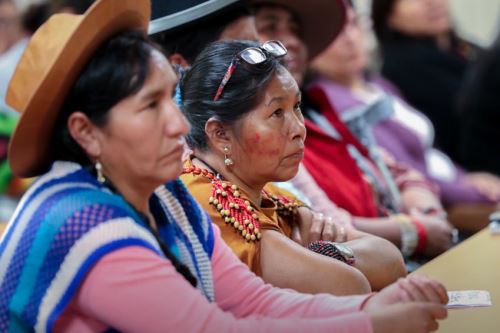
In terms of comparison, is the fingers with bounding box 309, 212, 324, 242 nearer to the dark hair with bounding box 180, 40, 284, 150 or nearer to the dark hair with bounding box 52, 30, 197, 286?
the dark hair with bounding box 180, 40, 284, 150

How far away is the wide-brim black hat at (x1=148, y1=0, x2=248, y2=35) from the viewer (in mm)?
2514

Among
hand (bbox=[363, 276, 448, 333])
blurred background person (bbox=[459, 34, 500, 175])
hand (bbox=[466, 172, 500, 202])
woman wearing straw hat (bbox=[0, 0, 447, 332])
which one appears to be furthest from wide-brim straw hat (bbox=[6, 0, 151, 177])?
blurred background person (bbox=[459, 34, 500, 175])

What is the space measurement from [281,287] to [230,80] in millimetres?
437

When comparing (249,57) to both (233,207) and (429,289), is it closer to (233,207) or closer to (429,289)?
(233,207)

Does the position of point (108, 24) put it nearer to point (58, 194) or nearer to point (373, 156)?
point (58, 194)

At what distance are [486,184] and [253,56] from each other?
271 cm

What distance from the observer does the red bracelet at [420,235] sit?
2.92 meters

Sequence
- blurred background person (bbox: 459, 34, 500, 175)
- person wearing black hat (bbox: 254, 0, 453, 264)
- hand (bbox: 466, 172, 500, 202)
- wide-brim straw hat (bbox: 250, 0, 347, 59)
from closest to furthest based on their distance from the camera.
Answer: person wearing black hat (bbox: 254, 0, 453, 264), wide-brim straw hat (bbox: 250, 0, 347, 59), hand (bbox: 466, 172, 500, 202), blurred background person (bbox: 459, 34, 500, 175)

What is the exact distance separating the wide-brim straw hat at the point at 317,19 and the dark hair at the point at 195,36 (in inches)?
17.4

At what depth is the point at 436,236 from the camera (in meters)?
2.96

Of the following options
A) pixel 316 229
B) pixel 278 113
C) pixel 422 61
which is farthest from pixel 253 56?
pixel 422 61

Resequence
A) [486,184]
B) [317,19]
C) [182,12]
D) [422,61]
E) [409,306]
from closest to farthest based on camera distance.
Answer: [409,306] < [182,12] < [317,19] < [486,184] < [422,61]

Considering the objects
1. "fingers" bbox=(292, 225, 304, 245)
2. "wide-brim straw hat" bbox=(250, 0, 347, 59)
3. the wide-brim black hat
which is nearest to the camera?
"fingers" bbox=(292, 225, 304, 245)

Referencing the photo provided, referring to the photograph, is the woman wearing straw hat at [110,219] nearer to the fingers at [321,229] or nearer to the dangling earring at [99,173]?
the dangling earring at [99,173]
